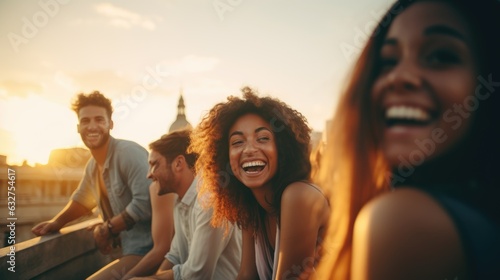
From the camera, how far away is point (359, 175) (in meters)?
1.03

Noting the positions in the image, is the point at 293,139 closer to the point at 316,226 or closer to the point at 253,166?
the point at 253,166

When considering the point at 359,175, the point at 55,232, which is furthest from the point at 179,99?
the point at 359,175

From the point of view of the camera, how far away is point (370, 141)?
3.27ft

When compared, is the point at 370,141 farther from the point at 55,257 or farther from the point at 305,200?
the point at 55,257

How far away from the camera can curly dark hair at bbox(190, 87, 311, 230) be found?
2645 millimetres

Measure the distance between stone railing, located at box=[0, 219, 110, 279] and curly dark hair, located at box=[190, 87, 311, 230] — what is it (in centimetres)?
216

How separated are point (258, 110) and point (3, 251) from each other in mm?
2918

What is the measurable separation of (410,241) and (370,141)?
1.22 feet

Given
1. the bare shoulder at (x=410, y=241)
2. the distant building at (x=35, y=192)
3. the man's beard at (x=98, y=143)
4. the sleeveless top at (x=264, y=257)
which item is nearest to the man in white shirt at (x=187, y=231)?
the sleeveless top at (x=264, y=257)

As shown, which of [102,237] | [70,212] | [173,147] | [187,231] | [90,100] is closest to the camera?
[187,231]

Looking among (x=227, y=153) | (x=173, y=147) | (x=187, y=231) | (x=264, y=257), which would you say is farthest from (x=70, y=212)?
(x=264, y=257)

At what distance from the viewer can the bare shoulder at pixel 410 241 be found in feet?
2.18

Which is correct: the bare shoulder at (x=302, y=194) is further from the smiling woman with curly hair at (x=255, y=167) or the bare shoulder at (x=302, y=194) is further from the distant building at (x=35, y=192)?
the distant building at (x=35, y=192)

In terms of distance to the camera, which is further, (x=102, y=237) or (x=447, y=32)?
(x=102, y=237)
